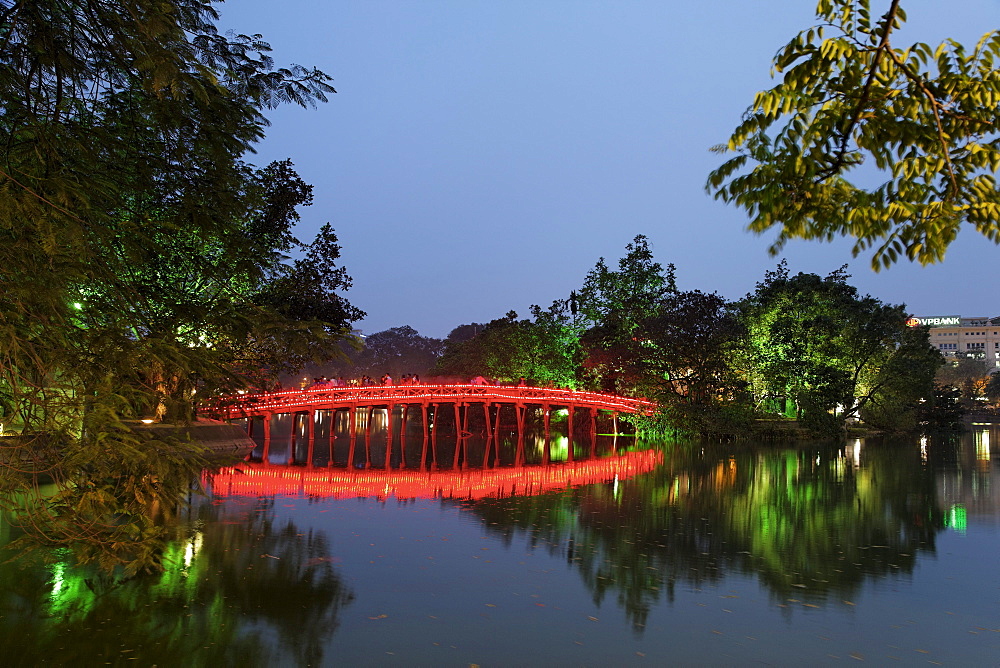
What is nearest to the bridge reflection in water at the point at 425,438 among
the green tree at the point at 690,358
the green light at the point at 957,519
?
the green tree at the point at 690,358

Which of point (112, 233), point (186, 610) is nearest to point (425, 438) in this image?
point (186, 610)

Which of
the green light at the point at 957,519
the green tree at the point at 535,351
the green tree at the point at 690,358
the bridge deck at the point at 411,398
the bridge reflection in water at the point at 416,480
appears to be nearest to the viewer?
the green light at the point at 957,519

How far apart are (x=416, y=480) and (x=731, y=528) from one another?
9763 mm

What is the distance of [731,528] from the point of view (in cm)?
1345

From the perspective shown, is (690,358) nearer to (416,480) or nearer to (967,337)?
(416,480)

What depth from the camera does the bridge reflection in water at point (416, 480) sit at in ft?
59.0

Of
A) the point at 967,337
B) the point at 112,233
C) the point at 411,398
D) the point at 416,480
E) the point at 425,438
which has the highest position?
the point at 967,337

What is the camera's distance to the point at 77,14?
22.3 feet

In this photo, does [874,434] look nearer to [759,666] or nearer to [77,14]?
[759,666]

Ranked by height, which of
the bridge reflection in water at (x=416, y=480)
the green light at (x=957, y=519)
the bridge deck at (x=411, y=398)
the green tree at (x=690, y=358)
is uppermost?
the green tree at (x=690, y=358)

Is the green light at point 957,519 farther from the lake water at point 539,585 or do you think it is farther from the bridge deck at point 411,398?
the bridge deck at point 411,398

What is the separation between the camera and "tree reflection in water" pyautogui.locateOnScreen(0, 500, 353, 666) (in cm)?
691

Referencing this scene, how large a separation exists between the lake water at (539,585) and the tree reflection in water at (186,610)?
3 centimetres

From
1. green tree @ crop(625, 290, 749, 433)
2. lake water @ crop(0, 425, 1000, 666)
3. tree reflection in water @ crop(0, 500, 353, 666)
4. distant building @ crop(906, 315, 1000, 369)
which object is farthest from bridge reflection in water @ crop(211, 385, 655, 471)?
distant building @ crop(906, 315, 1000, 369)
